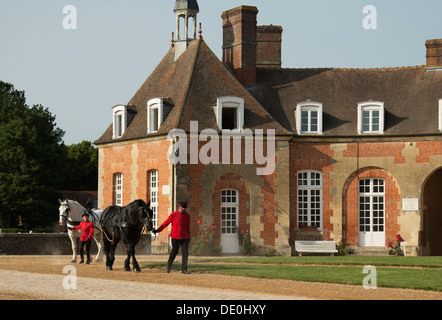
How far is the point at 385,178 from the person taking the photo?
3023cm

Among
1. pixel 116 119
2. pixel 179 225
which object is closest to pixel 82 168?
pixel 116 119

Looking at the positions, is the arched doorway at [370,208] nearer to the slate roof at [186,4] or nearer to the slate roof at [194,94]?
the slate roof at [194,94]

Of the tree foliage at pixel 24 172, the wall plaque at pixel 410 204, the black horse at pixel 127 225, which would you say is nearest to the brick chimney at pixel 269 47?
the wall plaque at pixel 410 204

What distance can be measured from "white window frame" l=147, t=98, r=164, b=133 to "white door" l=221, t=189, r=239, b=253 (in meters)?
4.03

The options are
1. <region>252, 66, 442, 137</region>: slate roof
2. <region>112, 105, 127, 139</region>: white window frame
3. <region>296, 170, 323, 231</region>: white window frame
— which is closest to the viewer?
<region>296, 170, 323, 231</region>: white window frame

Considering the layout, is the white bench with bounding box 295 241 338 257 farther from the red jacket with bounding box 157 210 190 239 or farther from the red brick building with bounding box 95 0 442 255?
the red jacket with bounding box 157 210 190 239

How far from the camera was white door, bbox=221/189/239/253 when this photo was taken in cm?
2923

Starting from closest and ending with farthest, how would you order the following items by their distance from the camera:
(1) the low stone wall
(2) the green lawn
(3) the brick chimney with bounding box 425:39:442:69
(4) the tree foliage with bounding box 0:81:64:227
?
1. (2) the green lawn
2. (1) the low stone wall
3. (3) the brick chimney with bounding box 425:39:442:69
4. (4) the tree foliage with bounding box 0:81:64:227

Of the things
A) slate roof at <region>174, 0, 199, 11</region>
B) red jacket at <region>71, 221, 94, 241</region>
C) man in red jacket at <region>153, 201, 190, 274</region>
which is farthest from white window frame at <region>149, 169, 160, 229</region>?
man in red jacket at <region>153, 201, 190, 274</region>

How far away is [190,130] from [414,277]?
13.5m

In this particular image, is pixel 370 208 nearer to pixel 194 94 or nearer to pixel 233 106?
pixel 233 106

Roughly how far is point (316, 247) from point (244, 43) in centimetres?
979

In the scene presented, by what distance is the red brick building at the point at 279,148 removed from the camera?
2912 cm

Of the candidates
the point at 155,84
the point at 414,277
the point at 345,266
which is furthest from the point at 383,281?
the point at 155,84
